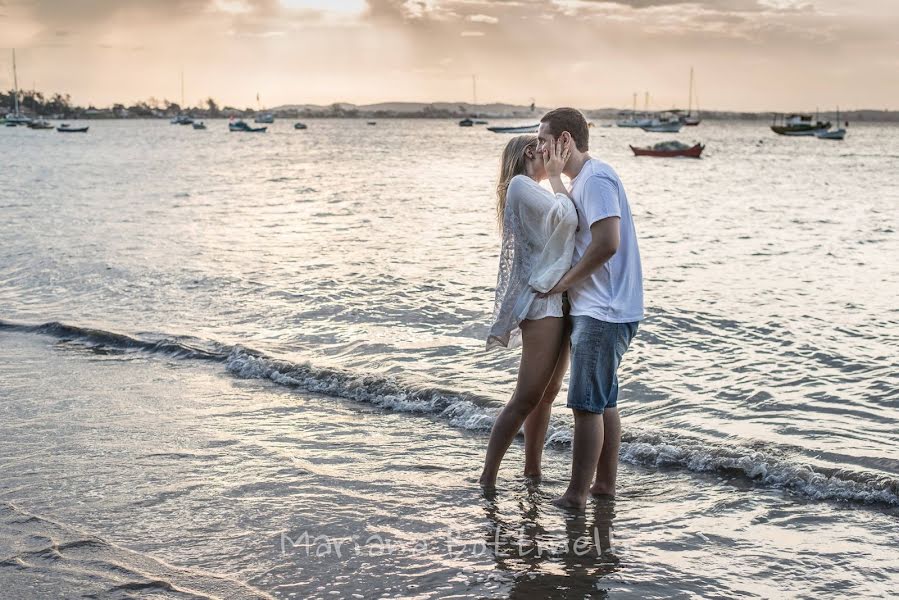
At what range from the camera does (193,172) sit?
5275cm

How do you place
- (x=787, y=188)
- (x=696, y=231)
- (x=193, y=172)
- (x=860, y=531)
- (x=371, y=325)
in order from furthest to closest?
1. (x=193, y=172)
2. (x=787, y=188)
3. (x=696, y=231)
4. (x=371, y=325)
5. (x=860, y=531)

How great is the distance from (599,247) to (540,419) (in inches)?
55.7

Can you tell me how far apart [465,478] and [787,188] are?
40.1 meters

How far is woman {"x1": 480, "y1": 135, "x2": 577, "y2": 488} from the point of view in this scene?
4816mm

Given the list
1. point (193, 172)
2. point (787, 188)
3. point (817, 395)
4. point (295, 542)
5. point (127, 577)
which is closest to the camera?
point (127, 577)

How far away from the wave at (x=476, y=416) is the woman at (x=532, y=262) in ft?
5.61

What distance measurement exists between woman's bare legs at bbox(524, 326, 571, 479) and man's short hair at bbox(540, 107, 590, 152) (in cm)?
108

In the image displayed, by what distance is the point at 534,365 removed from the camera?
5.11 metres

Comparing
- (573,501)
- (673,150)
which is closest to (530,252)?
(573,501)

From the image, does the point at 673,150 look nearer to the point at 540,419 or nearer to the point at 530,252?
the point at 540,419

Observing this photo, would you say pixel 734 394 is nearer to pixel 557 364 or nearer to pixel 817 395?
pixel 817 395

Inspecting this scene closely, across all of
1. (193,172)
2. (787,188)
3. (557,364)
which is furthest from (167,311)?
(193,172)

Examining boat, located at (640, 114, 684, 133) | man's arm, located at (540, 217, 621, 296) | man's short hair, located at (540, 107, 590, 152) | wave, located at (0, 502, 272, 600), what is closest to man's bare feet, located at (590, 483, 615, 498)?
man's arm, located at (540, 217, 621, 296)

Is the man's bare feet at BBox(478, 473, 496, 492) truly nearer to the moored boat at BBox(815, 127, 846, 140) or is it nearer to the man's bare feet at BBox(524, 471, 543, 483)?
the man's bare feet at BBox(524, 471, 543, 483)
